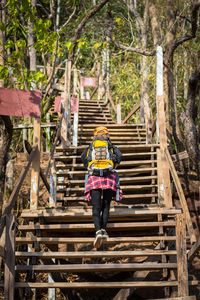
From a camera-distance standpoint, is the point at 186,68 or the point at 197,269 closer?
the point at 197,269

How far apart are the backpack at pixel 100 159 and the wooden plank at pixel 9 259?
4.09 ft

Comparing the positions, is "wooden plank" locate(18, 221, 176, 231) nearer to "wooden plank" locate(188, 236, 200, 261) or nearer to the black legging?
the black legging

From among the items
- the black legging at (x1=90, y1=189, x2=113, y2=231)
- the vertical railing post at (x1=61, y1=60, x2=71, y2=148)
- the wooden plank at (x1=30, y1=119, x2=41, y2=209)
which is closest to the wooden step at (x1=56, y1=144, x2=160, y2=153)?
the vertical railing post at (x1=61, y1=60, x2=71, y2=148)

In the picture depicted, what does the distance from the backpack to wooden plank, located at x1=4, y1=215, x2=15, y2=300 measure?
1246 mm

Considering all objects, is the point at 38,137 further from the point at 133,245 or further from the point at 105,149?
the point at 133,245

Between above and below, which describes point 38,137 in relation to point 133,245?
above

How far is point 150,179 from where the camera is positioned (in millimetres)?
7680

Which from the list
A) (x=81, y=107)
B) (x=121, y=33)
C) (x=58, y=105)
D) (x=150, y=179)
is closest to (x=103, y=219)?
(x=150, y=179)

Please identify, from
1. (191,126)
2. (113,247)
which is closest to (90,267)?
(191,126)

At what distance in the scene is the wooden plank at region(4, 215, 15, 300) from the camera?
469cm

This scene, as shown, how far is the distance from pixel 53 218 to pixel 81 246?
520 cm

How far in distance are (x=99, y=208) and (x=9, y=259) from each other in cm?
131

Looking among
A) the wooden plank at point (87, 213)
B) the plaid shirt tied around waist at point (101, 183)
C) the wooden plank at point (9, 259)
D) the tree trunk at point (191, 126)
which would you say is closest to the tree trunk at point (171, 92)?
the tree trunk at point (191, 126)

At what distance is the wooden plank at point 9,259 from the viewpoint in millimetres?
4693
